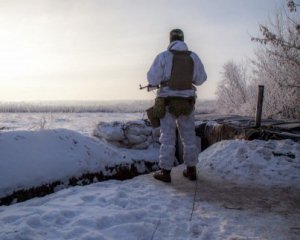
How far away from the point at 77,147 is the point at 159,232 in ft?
9.53

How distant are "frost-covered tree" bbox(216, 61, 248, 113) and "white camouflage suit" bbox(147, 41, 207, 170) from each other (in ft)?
82.7

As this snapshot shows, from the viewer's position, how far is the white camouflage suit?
5488 mm

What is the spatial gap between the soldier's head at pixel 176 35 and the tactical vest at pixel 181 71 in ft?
1.18

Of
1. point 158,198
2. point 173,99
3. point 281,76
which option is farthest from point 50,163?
point 281,76

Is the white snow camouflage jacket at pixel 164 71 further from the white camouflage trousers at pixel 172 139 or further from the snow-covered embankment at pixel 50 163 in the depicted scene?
the snow-covered embankment at pixel 50 163

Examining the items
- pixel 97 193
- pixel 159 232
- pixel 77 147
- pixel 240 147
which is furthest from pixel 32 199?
pixel 240 147

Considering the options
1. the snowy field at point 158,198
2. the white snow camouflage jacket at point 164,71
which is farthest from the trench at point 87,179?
→ the white snow camouflage jacket at point 164,71

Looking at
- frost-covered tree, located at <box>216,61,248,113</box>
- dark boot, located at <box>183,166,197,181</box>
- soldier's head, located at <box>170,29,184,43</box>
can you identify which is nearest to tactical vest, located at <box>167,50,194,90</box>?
soldier's head, located at <box>170,29,184,43</box>

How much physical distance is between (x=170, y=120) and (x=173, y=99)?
1.15 feet

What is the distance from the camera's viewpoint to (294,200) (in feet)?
14.6

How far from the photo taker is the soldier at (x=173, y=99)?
548cm

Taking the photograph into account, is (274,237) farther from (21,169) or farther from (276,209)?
(21,169)

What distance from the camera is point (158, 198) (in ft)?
14.4

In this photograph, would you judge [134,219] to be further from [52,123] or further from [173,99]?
[52,123]
